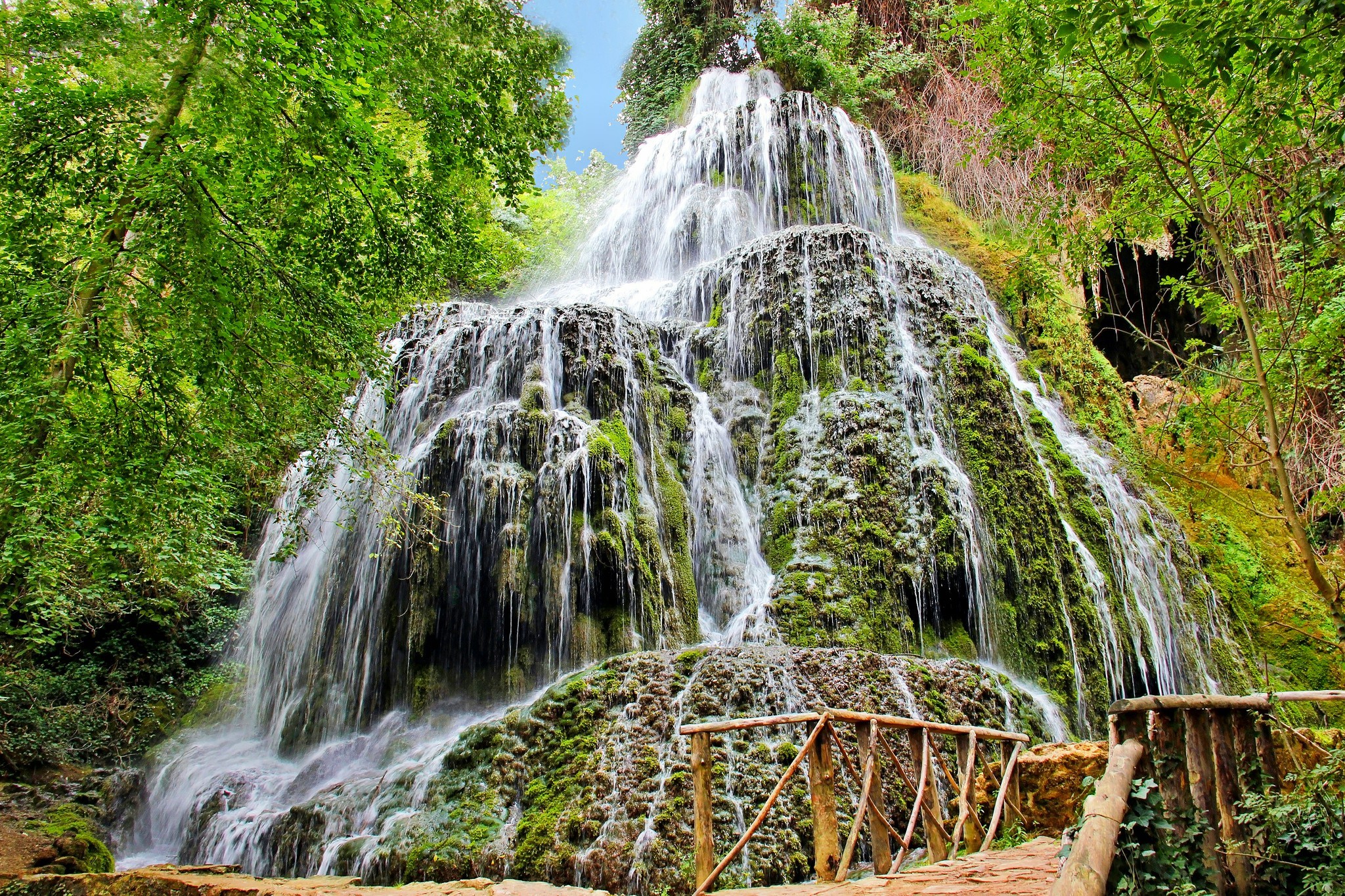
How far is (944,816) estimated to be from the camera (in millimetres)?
5328

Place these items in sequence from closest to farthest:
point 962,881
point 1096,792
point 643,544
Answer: point 1096,792 < point 962,881 < point 643,544

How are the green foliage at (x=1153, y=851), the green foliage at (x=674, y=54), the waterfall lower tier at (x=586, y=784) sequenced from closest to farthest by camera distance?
the green foliage at (x=1153, y=851) → the waterfall lower tier at (x=586, y=784) → the green foliage at (x=674, y=54)

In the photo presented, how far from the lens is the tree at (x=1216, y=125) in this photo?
307 cm

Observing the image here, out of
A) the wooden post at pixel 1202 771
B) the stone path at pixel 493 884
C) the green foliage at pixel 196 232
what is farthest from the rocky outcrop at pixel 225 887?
the wooden post at pixel 1202 771

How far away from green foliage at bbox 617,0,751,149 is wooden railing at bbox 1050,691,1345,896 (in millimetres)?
20125

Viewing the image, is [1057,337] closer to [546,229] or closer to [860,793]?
[860,793]

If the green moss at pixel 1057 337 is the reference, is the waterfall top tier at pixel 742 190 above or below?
above

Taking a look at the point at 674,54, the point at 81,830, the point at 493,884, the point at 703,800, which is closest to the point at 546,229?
the point at 674,54

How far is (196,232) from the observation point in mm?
4836

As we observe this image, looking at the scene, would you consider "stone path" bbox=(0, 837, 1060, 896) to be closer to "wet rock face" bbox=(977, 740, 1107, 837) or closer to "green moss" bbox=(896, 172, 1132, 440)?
"wet rock face" bbox=(977, 740, 1107, 837)

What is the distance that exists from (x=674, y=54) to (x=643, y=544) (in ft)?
58.5

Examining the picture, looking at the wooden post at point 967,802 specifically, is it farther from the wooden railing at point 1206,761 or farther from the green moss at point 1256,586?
the green moss at point 1256,586

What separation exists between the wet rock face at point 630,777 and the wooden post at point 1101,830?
101 inches

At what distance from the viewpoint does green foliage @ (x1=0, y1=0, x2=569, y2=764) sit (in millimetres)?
4508
